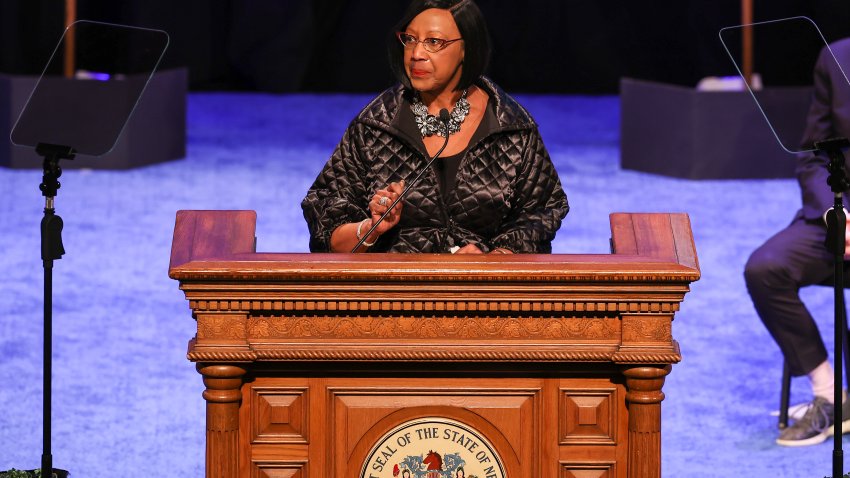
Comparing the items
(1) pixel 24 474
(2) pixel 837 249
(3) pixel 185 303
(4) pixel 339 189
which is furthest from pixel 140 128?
(2) pixel 837 249

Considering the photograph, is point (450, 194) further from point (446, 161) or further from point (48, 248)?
point (48, 248)

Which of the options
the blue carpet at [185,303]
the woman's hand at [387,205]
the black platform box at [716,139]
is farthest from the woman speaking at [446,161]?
the black platform box at [716,139]

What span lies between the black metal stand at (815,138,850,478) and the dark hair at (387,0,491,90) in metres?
0.75

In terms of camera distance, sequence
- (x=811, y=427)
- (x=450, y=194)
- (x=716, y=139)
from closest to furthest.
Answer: (x=450, y=194) → (x=811, y=427) → (x=716, y=139)

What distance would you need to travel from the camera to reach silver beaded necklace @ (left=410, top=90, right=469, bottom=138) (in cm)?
313

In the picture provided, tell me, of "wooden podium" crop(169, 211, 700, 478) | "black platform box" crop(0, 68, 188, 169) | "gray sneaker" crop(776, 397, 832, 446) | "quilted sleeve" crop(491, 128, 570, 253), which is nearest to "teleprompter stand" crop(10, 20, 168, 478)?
"wooden podium" crop(169, 211, 700, 478)

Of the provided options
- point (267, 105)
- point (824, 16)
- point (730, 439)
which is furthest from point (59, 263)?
point (824, 16)

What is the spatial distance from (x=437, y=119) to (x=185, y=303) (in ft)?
9.39

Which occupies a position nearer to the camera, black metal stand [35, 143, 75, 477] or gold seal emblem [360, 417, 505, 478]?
gold seal emblem [360, 417, 505, 478]

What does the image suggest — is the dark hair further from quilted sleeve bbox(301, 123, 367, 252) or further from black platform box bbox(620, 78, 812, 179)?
black platform box bbox(620, 78, 812, 179)

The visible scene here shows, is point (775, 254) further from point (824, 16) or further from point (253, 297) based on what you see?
point (824, 16)

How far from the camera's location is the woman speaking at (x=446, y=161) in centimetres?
307

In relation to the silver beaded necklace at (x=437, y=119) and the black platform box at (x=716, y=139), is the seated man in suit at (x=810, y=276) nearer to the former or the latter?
the silver beaded necklace at (x=437, y=119)

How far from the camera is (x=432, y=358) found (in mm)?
2520
